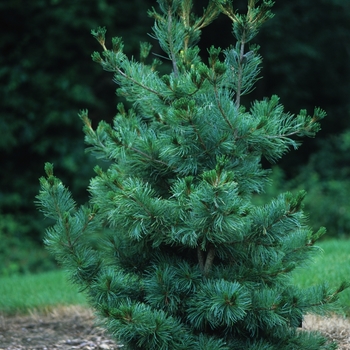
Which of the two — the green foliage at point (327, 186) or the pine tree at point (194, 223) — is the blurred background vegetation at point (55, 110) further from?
the pine tree at point (194, 223)

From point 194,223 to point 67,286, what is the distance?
4.10m

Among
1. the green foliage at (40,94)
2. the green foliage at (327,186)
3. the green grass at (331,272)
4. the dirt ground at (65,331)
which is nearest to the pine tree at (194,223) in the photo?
the dirt ground at (65,331)

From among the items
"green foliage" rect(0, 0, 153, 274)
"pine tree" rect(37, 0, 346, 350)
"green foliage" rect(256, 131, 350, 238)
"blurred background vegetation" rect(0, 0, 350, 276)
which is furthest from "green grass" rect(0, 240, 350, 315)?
"green foliage" rect(0, 0, 153, 274)

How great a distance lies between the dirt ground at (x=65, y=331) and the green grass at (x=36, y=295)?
0.14 m

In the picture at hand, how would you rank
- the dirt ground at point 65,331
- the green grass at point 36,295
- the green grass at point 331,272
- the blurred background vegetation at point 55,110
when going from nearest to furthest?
the dirt ground at point 65,331 → the green grass at point 331,272 → the green grass at point 36,295 → the blurred background vegetation at point 55,110

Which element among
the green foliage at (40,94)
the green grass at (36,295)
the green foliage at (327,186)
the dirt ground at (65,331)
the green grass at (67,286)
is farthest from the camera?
the green foliage at (40,94)

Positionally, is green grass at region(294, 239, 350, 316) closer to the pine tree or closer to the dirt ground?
the dirt ground

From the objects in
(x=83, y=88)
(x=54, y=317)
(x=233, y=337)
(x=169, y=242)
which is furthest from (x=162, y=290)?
(x=83, y=88)

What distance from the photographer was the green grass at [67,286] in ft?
18.3

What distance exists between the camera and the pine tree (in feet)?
11.2

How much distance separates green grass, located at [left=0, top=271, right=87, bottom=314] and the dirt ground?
0.14 m

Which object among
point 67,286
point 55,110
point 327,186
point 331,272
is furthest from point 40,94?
point 331,272

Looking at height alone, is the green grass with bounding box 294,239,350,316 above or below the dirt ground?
above

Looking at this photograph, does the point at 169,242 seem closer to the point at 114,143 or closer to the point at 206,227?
the point at 206,227
